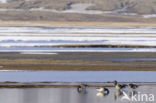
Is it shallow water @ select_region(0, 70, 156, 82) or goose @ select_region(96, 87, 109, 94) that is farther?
shallow water @ select_region(0, 70, 156, 82)

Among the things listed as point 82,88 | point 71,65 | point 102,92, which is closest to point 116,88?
point 102,92

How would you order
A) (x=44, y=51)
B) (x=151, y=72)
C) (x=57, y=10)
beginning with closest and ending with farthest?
1. (x=151, y=72)
2. (x=44, y=51)
3. (x=57, y=10)

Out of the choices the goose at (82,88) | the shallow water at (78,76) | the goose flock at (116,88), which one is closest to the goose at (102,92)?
the goose flock at (116,88)

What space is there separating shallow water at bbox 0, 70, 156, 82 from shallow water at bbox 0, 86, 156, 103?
2198mm

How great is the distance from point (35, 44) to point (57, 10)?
32.3 metres

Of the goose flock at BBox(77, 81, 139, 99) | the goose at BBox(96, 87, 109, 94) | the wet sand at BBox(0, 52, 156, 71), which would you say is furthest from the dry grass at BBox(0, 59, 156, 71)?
the goose at BBox(96, 87, 109, 94)

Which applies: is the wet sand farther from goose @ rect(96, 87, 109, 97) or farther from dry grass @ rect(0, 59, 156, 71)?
goose @ rect(96, 87, 109, 97)

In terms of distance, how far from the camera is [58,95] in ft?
48.1

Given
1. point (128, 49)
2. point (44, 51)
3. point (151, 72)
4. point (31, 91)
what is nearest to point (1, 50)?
point (44, 51)

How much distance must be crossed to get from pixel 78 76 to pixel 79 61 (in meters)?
3.78

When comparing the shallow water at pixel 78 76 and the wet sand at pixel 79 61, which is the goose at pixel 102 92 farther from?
the wet sand at pixel 79 61

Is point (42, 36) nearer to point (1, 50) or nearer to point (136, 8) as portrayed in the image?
point (1, 50)

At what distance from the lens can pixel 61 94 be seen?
14.7 m

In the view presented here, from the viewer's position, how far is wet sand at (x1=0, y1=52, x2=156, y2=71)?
20.8 metres
